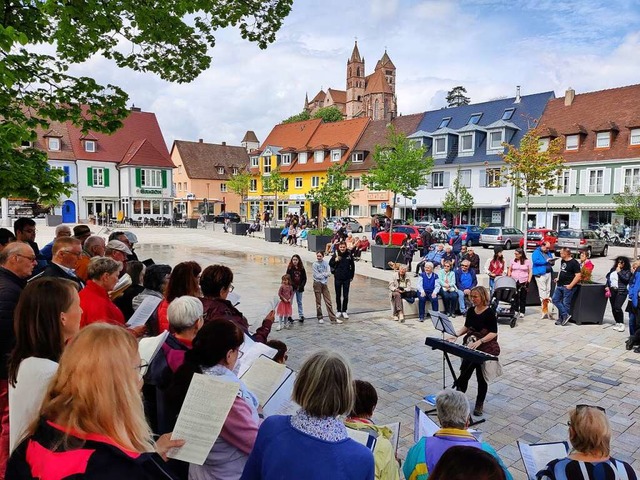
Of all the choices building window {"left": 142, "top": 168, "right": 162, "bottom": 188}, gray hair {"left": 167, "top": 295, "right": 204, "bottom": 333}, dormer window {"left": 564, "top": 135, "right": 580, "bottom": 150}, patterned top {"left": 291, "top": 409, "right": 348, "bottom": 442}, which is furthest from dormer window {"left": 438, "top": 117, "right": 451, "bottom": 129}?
patterned top {"left": 291, "top": 409, "right": 348, "bottom": 442}

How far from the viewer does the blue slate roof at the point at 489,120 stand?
131 feet

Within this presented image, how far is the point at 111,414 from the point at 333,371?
3.16ft

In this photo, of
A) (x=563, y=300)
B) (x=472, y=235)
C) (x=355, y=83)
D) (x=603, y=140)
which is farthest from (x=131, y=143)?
(x=355, y=83)

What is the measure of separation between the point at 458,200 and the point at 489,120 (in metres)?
8.65

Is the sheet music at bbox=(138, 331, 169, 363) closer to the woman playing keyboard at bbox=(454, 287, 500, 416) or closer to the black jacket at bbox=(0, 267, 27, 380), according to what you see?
the black jacket at bbox=(0, 267, 27, 380)

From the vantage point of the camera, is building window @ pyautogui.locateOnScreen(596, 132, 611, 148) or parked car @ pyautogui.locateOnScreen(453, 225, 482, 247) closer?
parked car @ pyautogui.locateOnScreen(453, 225, 482, 247)

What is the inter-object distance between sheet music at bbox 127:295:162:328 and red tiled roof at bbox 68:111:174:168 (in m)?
47.0

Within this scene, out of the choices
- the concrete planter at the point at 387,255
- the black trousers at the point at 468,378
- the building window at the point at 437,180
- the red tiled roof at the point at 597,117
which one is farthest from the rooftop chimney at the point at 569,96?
the black trousers at the point at 468,378

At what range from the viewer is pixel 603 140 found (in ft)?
115

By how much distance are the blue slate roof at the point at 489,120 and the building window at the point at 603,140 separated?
5132 mm

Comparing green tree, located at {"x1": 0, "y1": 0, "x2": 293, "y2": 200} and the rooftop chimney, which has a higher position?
the rooftop chimney

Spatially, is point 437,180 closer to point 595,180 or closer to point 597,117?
point 595,180

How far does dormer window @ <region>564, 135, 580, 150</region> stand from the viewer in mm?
36438

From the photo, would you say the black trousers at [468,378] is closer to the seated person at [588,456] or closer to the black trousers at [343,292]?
the seated person at [588,456]
